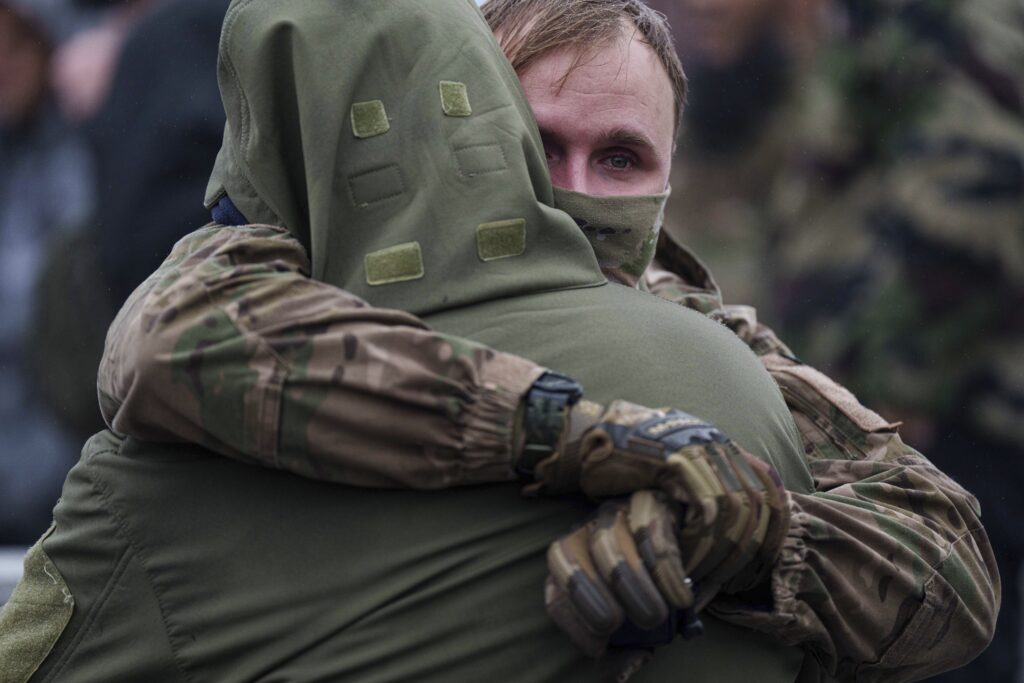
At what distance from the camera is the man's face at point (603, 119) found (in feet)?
7.61

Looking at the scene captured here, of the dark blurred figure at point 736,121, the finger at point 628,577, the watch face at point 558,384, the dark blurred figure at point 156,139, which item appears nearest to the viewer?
the finger at point 628,577

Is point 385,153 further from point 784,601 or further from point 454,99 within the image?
point 784,601

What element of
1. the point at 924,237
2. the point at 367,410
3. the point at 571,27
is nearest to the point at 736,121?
the point at 924,237

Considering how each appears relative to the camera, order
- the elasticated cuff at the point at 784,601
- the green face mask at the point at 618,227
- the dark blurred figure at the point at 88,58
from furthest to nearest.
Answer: the dark blurred figure at the point at 88,58 → the green face mask at the point at 618,227 → the elasticated cuff at the point at 784,601

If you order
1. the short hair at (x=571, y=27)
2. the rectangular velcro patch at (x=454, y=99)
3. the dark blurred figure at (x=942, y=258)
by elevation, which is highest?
the rectangular velcro patch at (x=454, y=99)

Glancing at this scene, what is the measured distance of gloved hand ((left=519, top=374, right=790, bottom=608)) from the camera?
5.68 feet

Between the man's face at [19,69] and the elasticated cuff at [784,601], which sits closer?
the elasticated cuff at [784,601]

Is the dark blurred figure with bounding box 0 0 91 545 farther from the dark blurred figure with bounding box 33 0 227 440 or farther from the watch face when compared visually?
the watch face

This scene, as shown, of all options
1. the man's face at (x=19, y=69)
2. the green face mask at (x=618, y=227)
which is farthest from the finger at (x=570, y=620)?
the man's face at (x=19, y=69)

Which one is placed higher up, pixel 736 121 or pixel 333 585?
pixel 333 585

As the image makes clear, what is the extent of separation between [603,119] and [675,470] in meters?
0.79

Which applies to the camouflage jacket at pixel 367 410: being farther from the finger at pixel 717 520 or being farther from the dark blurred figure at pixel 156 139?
the dark blurred figure at pixel 156 139

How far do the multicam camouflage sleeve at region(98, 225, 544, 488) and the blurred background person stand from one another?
2.87 metres

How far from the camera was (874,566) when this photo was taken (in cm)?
200
